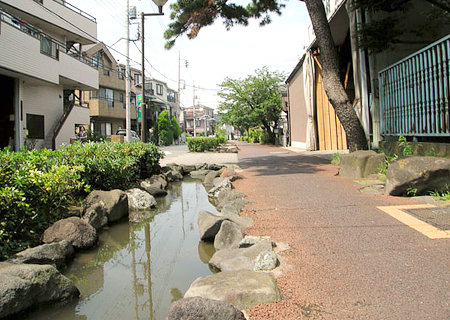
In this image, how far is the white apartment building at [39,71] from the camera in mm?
13688

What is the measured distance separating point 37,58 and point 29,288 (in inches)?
578

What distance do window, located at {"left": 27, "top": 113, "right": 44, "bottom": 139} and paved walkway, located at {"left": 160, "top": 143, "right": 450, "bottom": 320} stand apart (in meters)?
14.8

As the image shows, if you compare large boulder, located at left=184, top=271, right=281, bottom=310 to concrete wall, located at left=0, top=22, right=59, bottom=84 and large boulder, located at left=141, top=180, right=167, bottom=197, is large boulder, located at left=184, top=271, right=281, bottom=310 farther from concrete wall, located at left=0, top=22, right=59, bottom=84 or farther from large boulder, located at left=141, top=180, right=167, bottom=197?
concrete wall, located at left=0, top=22, right=59, bottom=84

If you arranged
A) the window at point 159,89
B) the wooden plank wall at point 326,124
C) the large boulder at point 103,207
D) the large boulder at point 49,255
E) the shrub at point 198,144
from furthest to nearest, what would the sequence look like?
the window at point 159,89 → the shrub at point 198,144 → the wooden plank wall at point 326,124 → the large boulder at point 103,207 → the large boulder at point 49,255

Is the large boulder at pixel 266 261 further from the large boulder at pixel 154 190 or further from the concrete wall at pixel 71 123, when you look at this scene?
the concrete wall at pixel 71 123

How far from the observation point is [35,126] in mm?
17047

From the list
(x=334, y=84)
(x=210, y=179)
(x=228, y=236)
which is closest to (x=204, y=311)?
(x=228, y=236)

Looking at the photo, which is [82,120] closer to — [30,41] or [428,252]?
[30,41]

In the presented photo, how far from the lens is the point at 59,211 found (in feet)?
17.0

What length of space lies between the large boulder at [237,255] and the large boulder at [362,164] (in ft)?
15.8

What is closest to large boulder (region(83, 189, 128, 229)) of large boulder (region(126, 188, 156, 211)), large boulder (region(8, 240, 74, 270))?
large boulder (region(126, 188, 156, 211))

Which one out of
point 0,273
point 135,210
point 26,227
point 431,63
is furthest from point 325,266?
point 431,63

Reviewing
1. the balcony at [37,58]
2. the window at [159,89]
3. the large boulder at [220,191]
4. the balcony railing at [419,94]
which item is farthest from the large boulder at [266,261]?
the window at [159,89]

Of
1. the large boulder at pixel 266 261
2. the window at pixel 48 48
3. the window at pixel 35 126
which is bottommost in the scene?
the large boulder at pixel 266 261
